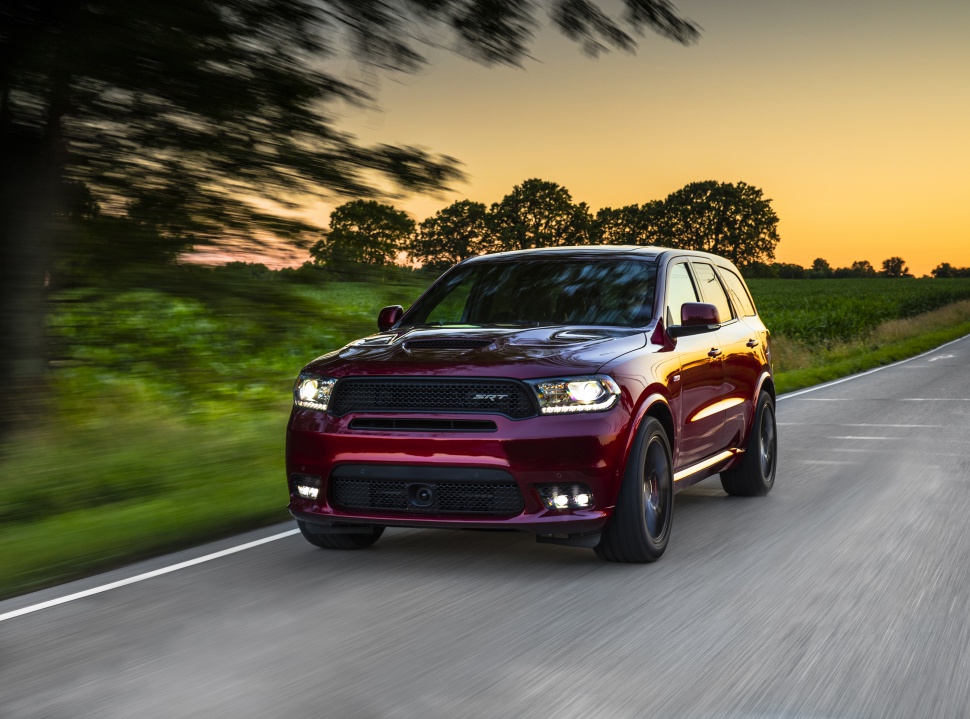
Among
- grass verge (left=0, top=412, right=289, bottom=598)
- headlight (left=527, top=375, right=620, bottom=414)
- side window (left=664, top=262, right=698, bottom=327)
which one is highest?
side window (left=664, top=262, right=698, bottom=327)

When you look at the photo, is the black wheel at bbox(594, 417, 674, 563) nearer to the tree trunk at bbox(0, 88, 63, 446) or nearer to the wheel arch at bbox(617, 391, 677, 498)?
the wheel arch at bbox(617, 391, 677, 498)

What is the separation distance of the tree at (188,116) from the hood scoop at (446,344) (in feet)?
6.23

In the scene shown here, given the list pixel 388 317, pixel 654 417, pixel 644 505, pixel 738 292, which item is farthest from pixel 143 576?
pixel 738 292

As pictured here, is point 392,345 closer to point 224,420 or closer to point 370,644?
point 370,644

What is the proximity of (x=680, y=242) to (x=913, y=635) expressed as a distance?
345 ft

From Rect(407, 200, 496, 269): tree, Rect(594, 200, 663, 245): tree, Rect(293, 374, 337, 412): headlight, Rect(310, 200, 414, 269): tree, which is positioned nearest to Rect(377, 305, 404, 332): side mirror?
Rect(310, 200, 414, 269): tree

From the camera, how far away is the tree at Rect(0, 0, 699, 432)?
6.91m

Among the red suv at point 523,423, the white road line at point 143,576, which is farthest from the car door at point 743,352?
the white road line at point 143,576

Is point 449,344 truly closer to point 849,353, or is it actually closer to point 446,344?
point 446,344

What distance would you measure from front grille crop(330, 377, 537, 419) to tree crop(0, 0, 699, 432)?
6.79 feet

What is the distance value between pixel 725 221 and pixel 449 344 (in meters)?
106

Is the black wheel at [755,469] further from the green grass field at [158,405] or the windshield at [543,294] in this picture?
the green grass field at [158,405]

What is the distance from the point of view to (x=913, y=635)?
5055mm

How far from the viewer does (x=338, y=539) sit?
701 cm
